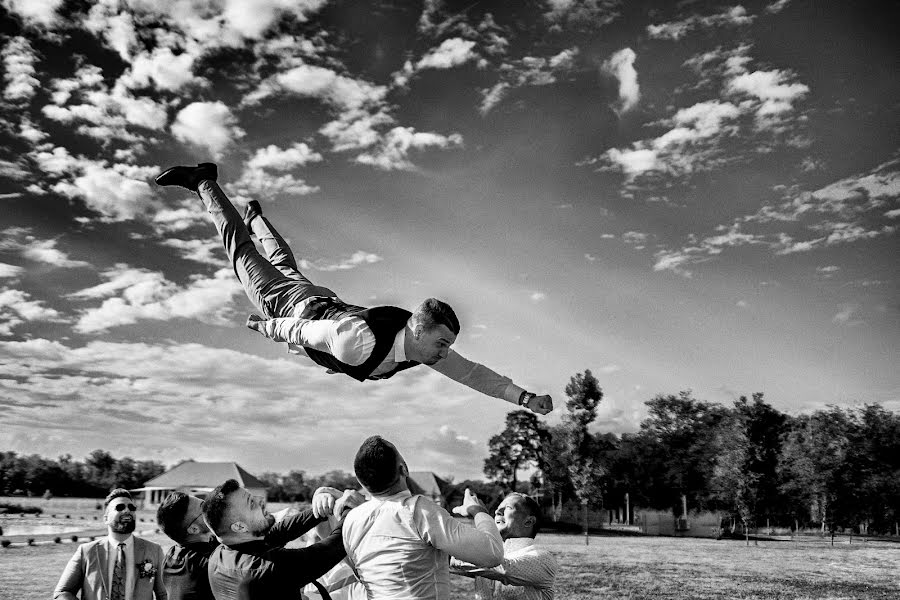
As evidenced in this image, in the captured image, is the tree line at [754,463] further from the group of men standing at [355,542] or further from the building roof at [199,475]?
the group of men standing at [355,542]

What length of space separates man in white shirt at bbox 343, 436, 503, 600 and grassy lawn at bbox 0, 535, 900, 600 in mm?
13990

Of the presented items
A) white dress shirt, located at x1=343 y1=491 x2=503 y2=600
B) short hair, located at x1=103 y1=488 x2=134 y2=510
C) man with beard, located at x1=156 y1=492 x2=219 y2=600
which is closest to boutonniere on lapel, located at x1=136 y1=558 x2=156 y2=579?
short hair, located at x1=103 y1=488 x2=134 y2=510

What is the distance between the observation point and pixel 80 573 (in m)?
5.79

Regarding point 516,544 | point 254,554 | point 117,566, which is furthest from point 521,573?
point 117,566

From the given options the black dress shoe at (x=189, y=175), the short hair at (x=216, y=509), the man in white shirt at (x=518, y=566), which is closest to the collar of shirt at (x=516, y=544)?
the man in white shirt at (x=518, y=566)

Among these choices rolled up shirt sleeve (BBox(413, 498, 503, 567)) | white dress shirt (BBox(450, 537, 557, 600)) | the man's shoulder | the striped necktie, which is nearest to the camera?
rolled up shirt sleeve (BBox(413, 498, 503, 567))

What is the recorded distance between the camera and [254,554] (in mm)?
3939

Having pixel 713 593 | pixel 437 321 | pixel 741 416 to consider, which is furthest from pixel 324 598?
pixel 741 416

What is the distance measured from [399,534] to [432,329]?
158 centimetres

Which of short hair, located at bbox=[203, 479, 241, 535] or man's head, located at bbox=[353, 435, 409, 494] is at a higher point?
man's head, located at bbox=[353, 435, 409, 494]

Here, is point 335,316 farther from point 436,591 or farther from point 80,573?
point 80,573

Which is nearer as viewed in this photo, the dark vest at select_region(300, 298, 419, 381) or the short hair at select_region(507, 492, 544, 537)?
the dark vest at select_region(300, 298, 419, 381)

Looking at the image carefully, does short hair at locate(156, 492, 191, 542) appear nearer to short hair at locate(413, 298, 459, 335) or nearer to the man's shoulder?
the man's shoulder

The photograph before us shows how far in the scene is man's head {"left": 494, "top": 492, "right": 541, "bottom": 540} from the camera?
16.9 ft
